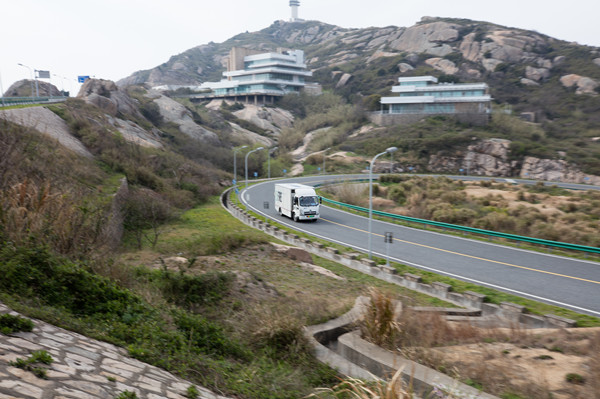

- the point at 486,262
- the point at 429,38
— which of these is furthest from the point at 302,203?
the point at 429,38

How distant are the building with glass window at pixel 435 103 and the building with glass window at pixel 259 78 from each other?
1582 inches

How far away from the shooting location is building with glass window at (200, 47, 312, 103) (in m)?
120

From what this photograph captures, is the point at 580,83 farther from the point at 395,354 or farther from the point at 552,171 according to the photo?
the point at 395,354

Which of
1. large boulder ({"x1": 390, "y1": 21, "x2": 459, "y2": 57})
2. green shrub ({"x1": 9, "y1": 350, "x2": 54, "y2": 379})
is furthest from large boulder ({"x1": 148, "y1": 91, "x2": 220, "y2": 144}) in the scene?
large boulder ({"x1": 390, "y1": 21, "x2": 459, "y2": 57})

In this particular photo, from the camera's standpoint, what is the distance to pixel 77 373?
432 cm

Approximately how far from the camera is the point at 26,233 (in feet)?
25.3

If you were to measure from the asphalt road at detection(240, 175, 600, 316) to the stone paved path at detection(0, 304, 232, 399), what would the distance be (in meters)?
14.7

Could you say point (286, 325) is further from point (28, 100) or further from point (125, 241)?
point (28, 100)

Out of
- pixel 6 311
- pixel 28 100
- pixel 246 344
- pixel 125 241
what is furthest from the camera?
pixel 28 100

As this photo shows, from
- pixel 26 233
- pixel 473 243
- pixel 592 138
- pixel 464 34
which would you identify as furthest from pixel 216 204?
pixel 464 34

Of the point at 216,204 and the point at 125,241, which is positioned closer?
the point at 125,241

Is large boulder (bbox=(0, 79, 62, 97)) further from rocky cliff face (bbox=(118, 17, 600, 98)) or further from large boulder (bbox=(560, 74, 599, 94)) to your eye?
large boulder (bbox=(560, 74, 599, 94))

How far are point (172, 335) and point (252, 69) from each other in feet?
419

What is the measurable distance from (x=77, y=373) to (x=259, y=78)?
401 feet
